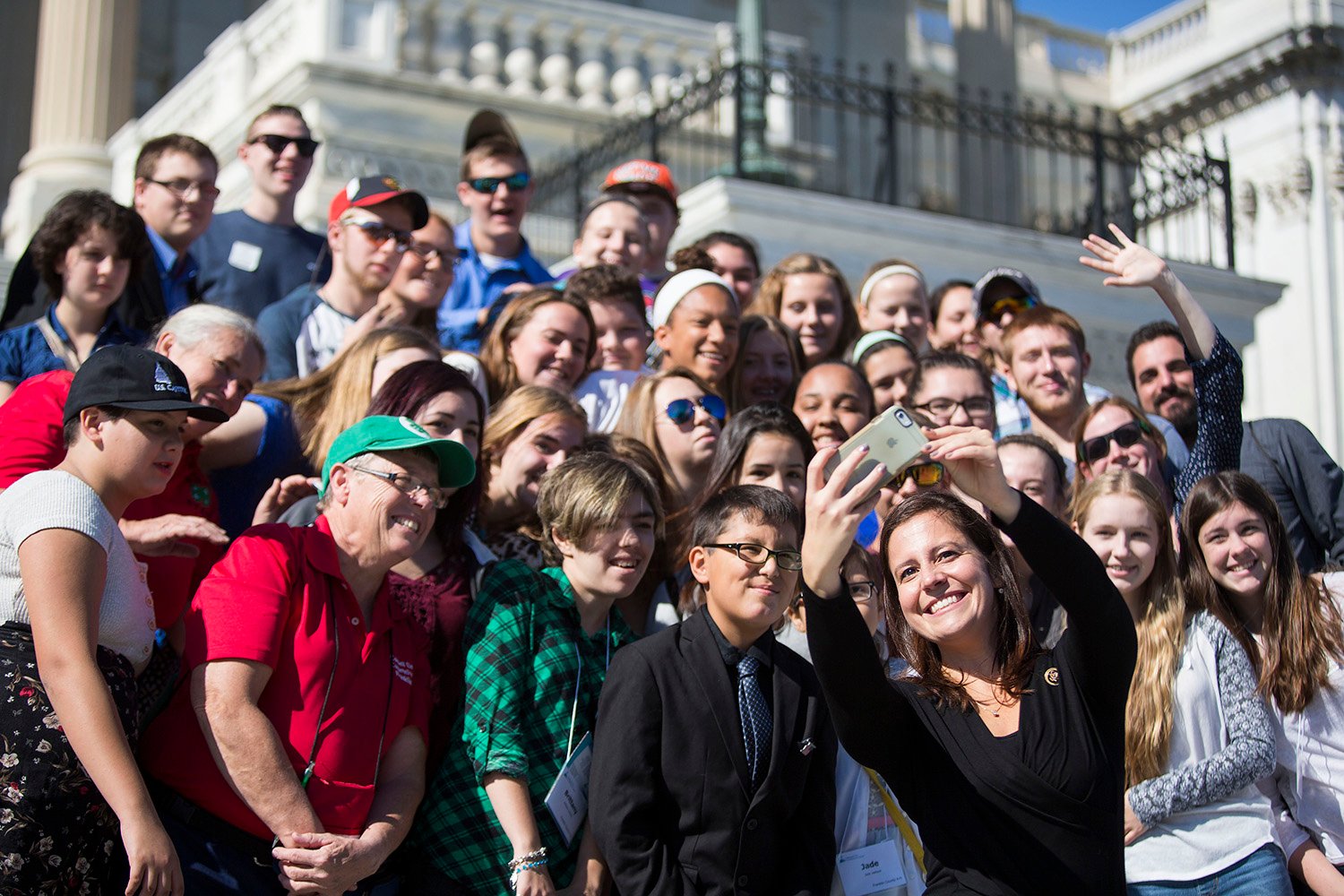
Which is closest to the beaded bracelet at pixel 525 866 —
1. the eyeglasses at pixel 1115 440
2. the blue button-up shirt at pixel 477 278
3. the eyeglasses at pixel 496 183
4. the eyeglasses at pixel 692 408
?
the eyeglasses at pixel 692 408

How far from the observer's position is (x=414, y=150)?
11773mm

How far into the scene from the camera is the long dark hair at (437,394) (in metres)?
4.46

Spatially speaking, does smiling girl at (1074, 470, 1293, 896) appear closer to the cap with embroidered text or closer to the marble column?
the cap with embroidered text

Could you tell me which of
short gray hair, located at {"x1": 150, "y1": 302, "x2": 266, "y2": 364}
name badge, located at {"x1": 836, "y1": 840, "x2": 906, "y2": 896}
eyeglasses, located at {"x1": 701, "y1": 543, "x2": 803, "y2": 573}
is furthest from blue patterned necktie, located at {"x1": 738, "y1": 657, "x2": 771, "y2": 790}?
short gray hair, located at {"x1": 150, "y1": 302, "x2": 266, "y2": 364}

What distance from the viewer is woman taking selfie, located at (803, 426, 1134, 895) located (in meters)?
3.29

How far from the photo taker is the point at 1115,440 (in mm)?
5539

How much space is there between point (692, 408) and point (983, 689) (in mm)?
2011

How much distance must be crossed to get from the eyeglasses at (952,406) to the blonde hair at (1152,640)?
0.87 metres

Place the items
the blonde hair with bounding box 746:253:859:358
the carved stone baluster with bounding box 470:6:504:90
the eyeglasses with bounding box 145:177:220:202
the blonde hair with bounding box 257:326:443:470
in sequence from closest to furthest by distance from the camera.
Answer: the blonde hair with bounding box 257:326:443:470, the eyeglasses with bounding box 145:177:220:202, the blonde hair with bounding box 746:253:859:358, the carved stone baluster with bounding box 470:6:504:90

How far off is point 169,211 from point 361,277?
90cm

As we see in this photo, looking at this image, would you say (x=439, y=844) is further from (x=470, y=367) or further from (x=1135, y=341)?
(x=1135, y=341)

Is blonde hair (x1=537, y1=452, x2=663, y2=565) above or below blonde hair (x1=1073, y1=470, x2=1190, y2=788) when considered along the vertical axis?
above

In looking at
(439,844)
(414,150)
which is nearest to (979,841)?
(439,844)

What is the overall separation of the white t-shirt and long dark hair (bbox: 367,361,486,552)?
3.20ft
